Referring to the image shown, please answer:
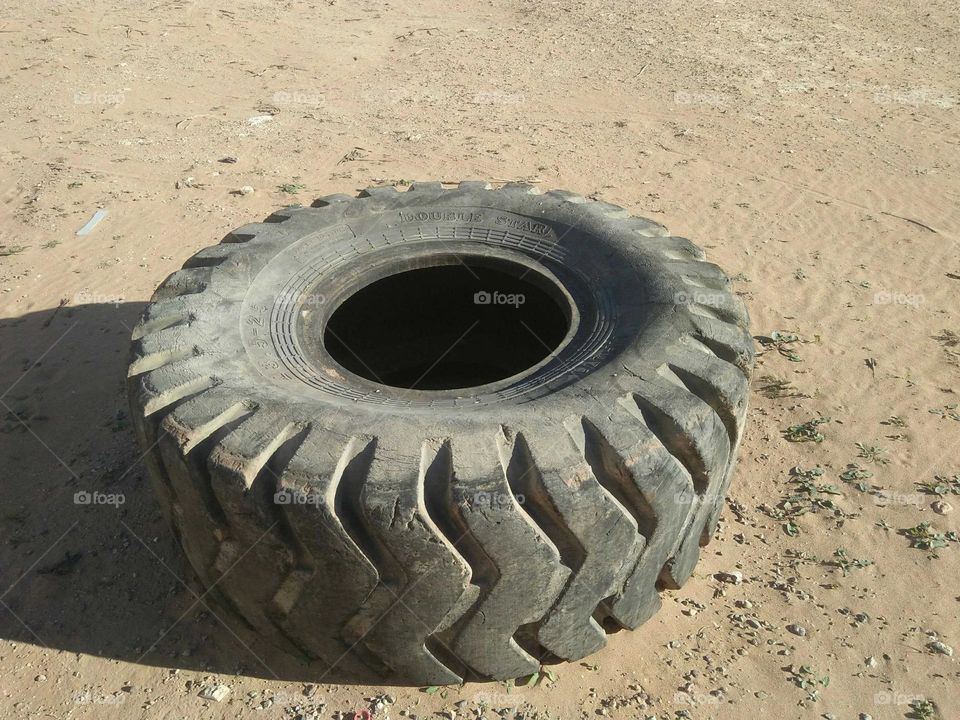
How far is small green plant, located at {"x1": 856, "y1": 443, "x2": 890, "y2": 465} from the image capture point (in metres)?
4.62

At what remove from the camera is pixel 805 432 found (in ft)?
15.8

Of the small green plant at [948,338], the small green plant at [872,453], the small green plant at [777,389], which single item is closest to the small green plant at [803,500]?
the small green plant at [872,453]

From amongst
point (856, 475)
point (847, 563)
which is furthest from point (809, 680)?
point (856, 475)

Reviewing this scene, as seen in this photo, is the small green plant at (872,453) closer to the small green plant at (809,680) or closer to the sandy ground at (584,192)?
the sandy ground at (584,192)

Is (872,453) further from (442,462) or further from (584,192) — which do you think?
(584,192)

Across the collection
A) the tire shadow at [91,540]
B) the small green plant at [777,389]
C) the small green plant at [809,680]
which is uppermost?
the small green plant at [809,680]

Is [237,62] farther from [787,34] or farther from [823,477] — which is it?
[823,477]

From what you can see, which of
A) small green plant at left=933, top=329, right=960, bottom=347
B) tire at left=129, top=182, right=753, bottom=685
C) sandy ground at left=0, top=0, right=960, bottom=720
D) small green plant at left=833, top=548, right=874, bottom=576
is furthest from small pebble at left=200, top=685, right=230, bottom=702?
small green plant at left=933, top=329, right=960, bottom=347


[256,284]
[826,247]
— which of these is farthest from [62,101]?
[826,247]

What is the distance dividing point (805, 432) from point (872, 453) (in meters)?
0.37

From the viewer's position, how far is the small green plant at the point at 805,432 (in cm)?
476

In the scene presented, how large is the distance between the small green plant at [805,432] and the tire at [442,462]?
1.39 meters

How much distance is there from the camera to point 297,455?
108 inches

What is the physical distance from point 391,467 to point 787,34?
34.6 feet
